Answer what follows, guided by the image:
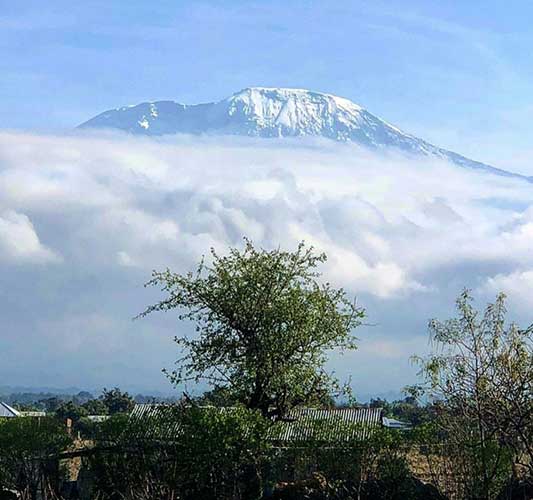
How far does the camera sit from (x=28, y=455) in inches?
918

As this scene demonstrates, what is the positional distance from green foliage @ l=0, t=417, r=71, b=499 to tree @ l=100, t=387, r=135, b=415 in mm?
35672

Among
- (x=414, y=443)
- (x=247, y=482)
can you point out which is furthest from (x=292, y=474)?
(x=414, y=443)

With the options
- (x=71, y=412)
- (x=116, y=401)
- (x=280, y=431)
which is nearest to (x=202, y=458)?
(x=280, y=431)

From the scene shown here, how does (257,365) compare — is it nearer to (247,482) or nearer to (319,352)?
(319,352)

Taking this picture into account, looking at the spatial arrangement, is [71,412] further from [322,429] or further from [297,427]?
[322,429]

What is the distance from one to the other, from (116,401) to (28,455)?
39.0 metres

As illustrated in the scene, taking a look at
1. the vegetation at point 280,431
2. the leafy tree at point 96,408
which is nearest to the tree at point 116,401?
the leafy tree at point 96,408

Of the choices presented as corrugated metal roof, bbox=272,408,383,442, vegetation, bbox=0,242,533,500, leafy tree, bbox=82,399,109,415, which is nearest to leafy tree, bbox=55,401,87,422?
leafy tree, bbox=82,399,109,415

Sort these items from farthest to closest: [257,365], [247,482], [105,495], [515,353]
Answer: [257,365]
[105,495]
[247,482]
[515,353]

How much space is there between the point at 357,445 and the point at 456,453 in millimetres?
1988

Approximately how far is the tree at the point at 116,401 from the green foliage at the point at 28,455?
35672 millimetres

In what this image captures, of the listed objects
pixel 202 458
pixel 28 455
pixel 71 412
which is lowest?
pixel 28 455

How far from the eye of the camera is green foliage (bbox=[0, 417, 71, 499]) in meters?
22.6

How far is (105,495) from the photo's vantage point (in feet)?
69.7
